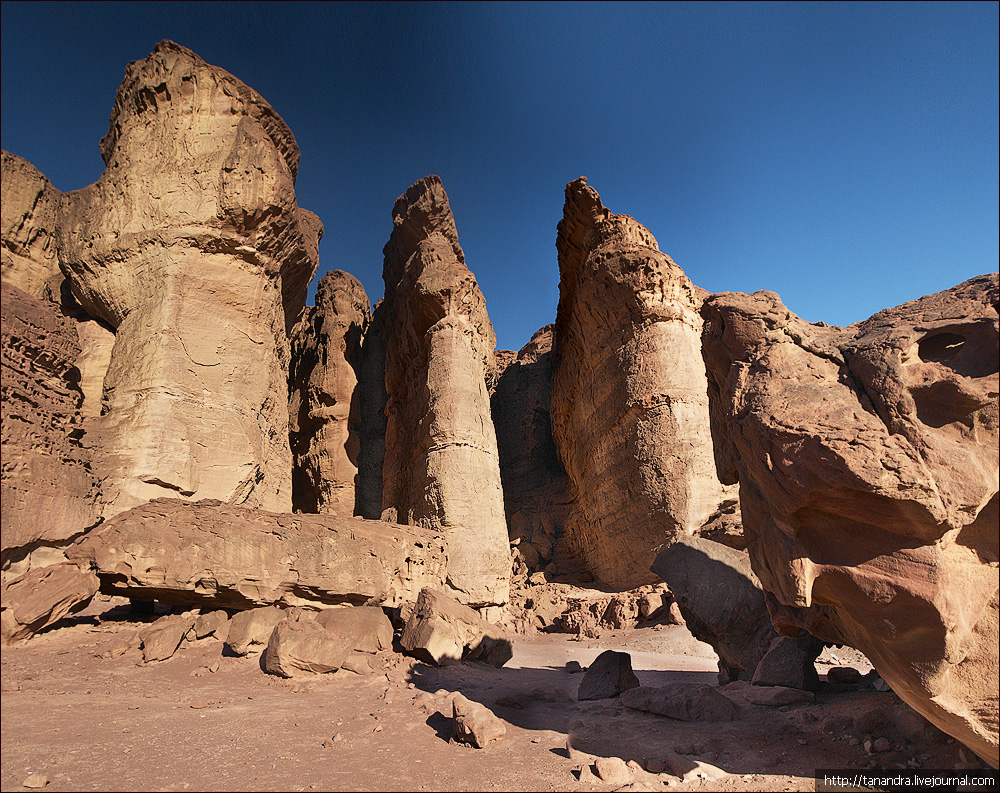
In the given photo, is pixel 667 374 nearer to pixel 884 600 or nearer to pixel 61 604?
pixel 884 600

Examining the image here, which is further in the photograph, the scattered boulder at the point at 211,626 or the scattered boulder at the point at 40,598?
the scattered boulder at the point at 211,626

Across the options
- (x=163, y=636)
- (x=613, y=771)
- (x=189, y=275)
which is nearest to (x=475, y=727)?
(x=613, y=771)

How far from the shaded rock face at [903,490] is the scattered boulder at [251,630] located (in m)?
5.45

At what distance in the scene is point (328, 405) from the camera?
18.3m

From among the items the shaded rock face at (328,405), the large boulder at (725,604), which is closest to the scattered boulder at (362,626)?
the large boulder at (725,604)

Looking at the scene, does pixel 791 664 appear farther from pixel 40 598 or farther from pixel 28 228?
pixel 28 228

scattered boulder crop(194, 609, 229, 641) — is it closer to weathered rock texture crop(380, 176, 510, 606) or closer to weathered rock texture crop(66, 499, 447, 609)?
weathered rock texture crop(66, 499, 447, 609)

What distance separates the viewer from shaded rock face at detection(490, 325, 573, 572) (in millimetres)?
17125

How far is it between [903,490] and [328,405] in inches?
690

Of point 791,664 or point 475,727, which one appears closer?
point 475,727

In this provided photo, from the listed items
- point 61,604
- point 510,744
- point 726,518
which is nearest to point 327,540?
point 61,604

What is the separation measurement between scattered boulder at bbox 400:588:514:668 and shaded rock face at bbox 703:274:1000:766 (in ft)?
14.9

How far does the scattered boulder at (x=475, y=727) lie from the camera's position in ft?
12.4

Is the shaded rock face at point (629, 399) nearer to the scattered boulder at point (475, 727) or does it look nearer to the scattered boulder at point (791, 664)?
the scattered boulder at point (791, 664)
